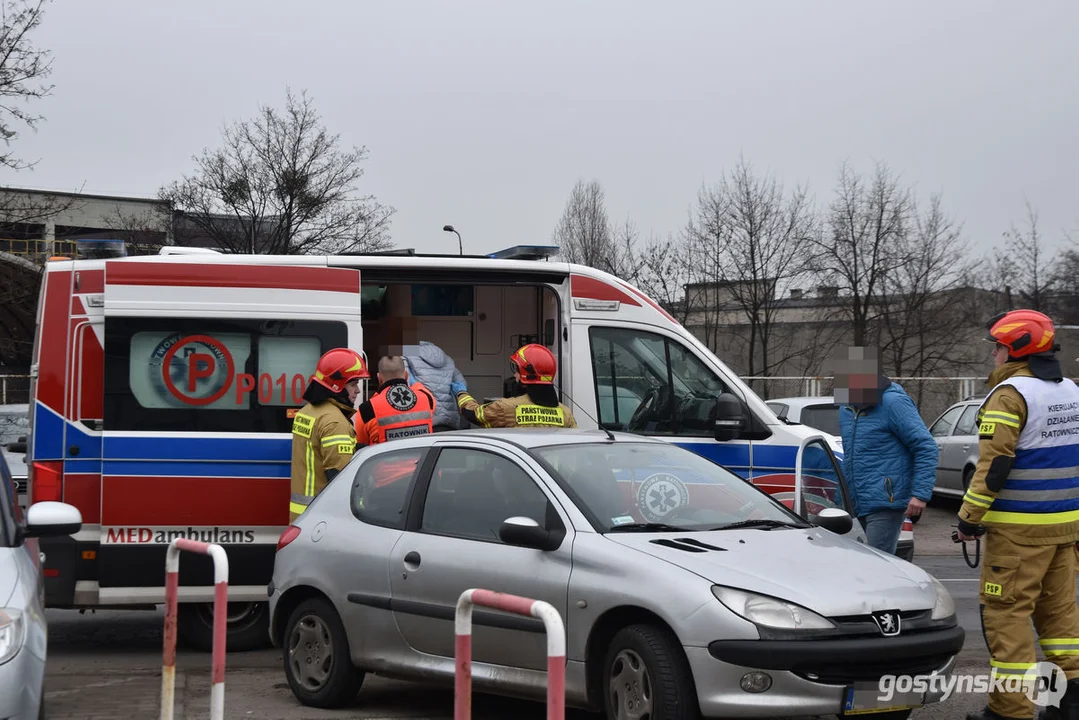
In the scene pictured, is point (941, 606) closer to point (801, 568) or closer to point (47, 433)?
point (801, 568)

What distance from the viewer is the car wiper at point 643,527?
5.79 metres

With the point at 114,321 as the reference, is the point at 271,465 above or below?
below

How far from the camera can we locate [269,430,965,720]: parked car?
5.08 metres

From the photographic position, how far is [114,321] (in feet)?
27.1

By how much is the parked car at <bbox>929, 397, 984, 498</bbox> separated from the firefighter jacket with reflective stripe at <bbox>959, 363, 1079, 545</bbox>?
12290 mm

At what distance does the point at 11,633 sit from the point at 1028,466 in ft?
15.5

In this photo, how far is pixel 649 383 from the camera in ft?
29.9

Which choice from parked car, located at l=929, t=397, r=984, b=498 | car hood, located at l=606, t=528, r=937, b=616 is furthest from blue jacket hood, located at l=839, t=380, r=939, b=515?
parked car, located at l=929, t=397, r=984, b=498

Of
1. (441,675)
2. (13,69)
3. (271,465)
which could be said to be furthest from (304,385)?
(13,69)

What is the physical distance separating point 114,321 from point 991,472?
565cm

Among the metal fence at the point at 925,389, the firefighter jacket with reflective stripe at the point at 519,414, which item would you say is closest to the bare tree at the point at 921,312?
the metal fence at the point at 925,389

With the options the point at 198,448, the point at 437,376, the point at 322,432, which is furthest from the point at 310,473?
the point at 437,376

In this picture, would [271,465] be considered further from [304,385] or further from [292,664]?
[292,664]

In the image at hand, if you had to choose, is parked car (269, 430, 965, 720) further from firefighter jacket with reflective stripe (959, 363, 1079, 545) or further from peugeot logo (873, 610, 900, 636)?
firefighter jacket with reflective stripe (959, 363, 1079, 545)
